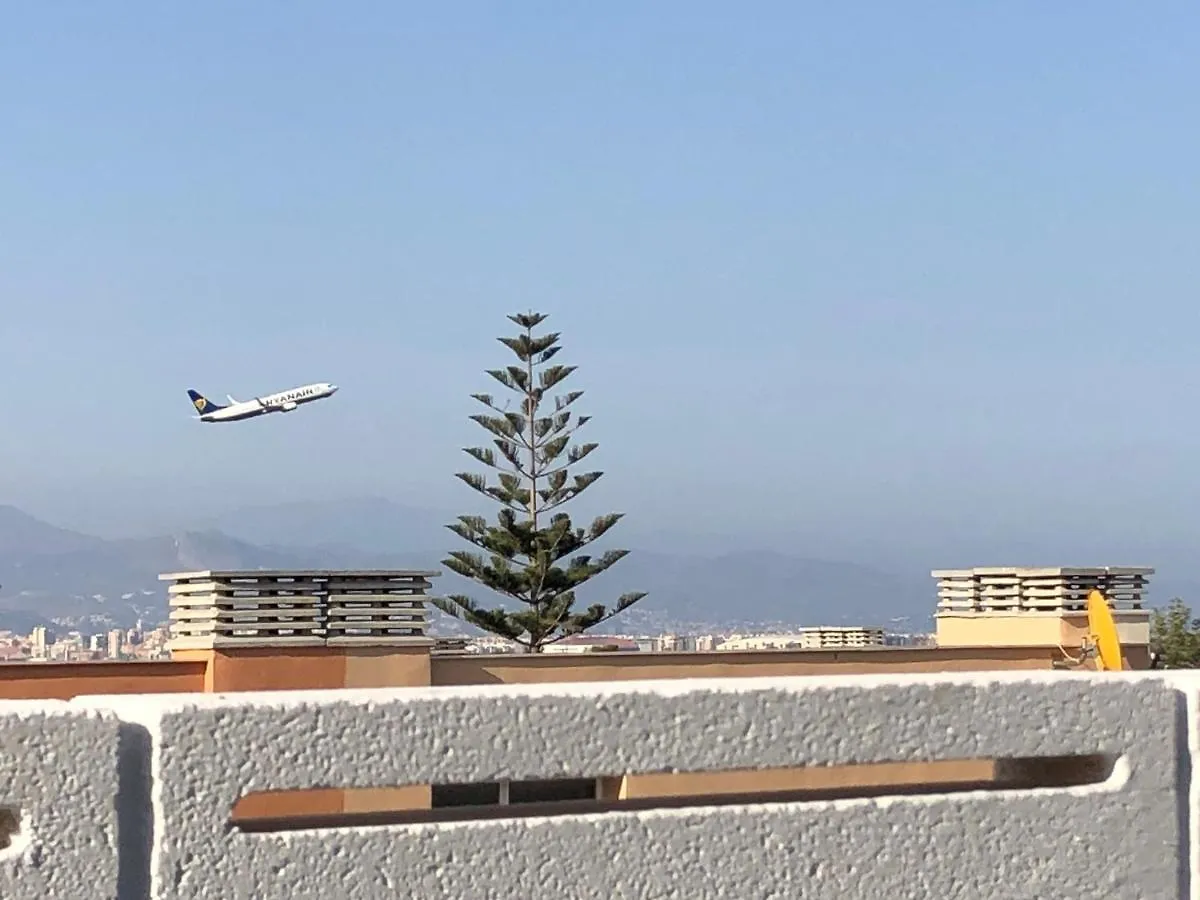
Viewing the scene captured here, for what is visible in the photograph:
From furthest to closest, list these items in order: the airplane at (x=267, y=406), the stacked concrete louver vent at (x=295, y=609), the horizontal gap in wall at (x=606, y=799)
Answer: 1. the airplane at (x=267, y=406)
2. the stacked concrete louver vent at (x=295, y=609)
3. the horizontal gap in wall at (x=606, y=799)

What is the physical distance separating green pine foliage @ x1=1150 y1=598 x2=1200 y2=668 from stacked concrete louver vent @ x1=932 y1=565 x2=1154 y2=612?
36.7 ft

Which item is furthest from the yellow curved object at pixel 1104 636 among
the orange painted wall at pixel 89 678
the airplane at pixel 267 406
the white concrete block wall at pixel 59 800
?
the airplane at pixel 267 406

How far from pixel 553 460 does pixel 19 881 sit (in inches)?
1292

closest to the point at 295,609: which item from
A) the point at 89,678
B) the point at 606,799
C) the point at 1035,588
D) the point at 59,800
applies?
the point at 89,678

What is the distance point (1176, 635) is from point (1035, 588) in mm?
15368

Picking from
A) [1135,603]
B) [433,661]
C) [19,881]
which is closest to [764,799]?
[19,881]

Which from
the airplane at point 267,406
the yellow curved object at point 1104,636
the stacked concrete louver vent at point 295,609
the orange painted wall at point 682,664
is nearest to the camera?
the yellow curved object at point 1104,636

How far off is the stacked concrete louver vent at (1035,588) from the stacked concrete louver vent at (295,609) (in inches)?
246

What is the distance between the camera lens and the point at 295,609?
1517 cm

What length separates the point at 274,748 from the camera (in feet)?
8.96

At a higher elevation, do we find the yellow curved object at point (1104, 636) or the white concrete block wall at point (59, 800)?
the yellow curved object at point (1104, 636)

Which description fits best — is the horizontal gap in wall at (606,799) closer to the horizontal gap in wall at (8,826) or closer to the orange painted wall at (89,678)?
the horizontal gap in wall at (8,826)

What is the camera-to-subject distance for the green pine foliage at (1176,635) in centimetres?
3127

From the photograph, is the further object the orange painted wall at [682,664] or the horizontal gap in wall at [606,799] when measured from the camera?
the orange painted wall at [682,664]
